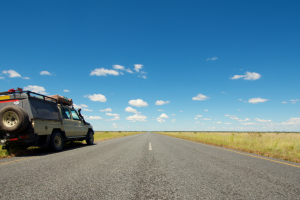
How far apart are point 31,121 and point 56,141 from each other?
181 centimetres

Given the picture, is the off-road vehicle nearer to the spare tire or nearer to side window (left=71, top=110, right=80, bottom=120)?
the spare tire

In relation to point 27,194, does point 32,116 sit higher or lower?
higher

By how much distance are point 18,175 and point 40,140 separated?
414 cm

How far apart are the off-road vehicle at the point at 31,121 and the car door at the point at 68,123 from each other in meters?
0.10

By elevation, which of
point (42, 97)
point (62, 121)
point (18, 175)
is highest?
point (42, 97)

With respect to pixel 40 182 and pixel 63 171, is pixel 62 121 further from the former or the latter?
pixel 40 182

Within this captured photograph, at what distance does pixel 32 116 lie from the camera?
6.99 metres

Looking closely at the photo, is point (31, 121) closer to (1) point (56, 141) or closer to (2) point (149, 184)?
(1) point (56, 141)

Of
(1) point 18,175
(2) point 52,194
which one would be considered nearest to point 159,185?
(2) point 52,194

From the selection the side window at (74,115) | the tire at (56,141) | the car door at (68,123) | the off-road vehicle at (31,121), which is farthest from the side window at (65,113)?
the tire at (56,141)

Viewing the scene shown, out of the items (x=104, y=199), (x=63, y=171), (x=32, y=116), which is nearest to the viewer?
(x=104, y=199)

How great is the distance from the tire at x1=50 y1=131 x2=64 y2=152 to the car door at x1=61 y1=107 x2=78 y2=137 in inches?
24.8

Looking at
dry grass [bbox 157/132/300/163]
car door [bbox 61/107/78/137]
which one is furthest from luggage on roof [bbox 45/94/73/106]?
dry grass [bbox 157/132/300/163]

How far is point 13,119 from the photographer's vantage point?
6.78 m
